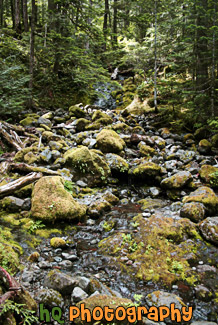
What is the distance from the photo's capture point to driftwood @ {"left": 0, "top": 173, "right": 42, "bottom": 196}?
221 inches

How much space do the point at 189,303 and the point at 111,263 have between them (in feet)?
4.97

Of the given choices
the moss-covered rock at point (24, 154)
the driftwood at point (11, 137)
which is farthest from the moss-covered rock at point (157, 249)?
the driftwood at point (11, 137)

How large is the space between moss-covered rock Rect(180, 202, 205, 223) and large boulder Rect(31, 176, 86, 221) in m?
2.69

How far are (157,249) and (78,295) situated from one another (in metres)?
2.03

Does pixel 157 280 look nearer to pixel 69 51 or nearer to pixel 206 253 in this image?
pixel 206 253

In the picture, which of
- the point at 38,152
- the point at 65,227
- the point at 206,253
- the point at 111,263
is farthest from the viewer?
the point at 38,152

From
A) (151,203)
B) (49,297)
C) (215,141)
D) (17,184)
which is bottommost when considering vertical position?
(151,203)

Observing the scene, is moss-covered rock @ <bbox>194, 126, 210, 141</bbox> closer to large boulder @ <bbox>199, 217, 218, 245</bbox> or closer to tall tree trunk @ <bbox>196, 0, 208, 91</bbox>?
tall tree trunk @ <bbox>196, 0, 208, 91</bbox>

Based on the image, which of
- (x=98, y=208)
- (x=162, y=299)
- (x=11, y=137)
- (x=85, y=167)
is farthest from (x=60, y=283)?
(x=11, y=137)

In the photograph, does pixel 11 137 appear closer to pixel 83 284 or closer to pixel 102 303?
pixel 83 284

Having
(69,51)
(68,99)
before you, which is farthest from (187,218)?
(68,99)

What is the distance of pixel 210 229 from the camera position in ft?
16.0

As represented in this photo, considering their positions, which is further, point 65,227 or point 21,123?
point 21,123

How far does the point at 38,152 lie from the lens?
811cm
